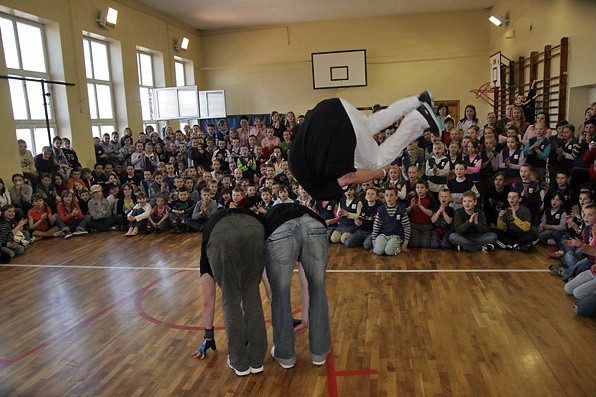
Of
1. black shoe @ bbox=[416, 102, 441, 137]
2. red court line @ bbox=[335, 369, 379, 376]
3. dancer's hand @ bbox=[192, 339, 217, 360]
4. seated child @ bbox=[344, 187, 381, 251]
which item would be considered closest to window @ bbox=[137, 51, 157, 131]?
seated child @ bbox=[344, 187, 381, 251]

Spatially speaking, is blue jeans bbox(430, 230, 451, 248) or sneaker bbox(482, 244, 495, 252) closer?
sneaker bbox(482, 244, 495, 252)

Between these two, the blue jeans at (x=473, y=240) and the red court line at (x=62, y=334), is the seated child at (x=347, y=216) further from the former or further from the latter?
the red court line at (x=62, y=334)

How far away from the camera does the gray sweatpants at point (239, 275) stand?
264cm

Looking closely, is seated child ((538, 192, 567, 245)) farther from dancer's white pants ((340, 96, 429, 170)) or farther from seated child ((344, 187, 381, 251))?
dancer's white pants ((340, 96, 429, 170))

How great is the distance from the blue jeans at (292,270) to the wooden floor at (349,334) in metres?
0.25

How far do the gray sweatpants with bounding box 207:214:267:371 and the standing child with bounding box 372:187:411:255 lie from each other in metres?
3.00

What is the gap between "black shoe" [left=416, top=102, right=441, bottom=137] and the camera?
2.90 m

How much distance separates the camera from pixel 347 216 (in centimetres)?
612

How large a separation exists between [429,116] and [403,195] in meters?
3.24

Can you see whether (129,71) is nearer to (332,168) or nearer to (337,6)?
(337,6)

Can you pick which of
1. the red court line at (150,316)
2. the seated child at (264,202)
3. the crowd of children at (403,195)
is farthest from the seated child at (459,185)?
the red court line at (150,316)

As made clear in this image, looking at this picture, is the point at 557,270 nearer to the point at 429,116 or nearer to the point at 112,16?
the point at 429,116

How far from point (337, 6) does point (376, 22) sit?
6.16ft

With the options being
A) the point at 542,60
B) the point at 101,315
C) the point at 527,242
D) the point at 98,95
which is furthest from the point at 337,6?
the point at 101,315
